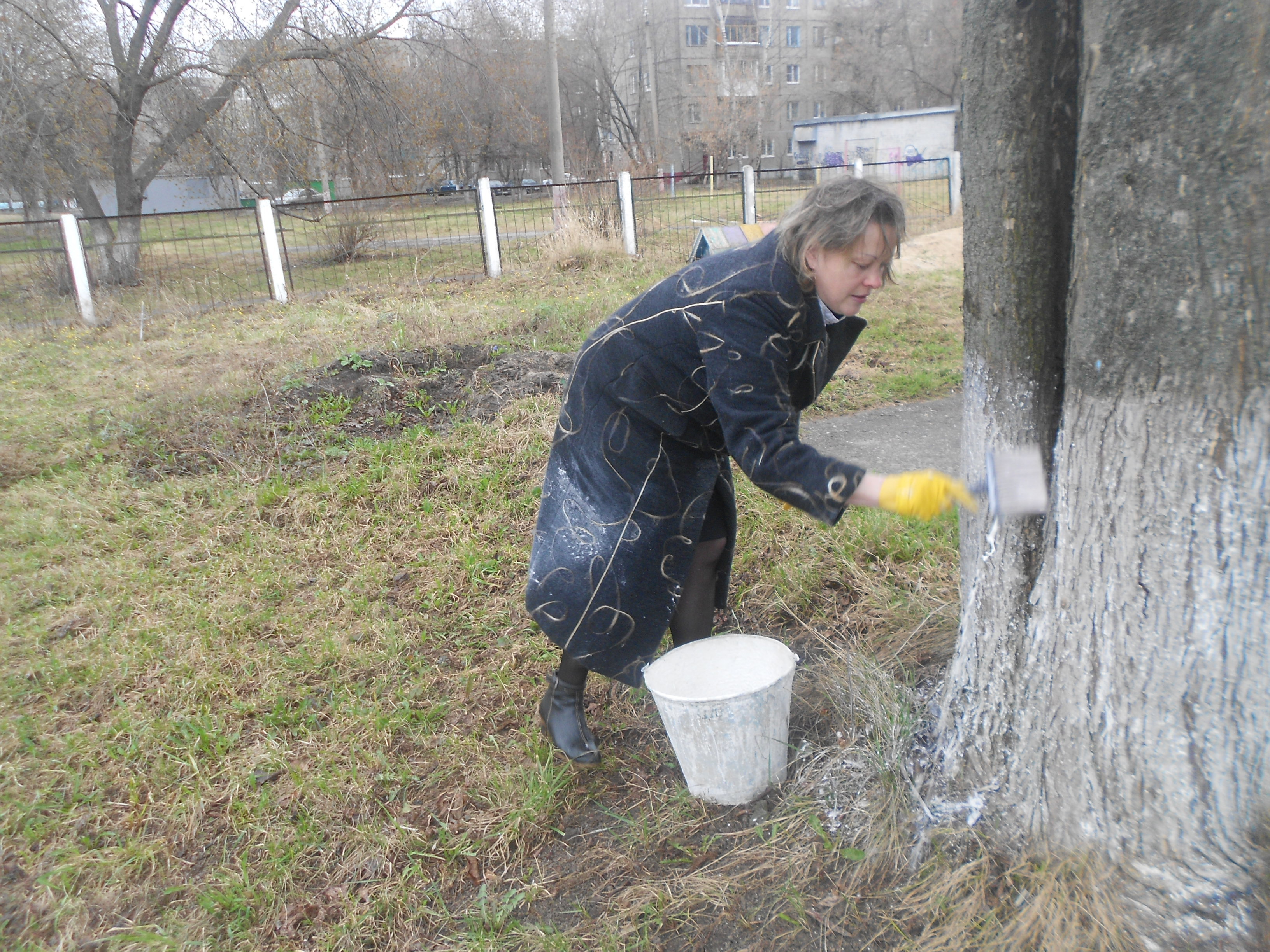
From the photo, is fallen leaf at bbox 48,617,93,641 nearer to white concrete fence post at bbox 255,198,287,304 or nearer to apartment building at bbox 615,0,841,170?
white concrete fence post at bbox 255,198,287,304

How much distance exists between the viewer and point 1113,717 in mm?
1554

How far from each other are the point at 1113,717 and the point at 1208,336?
27.5 inches

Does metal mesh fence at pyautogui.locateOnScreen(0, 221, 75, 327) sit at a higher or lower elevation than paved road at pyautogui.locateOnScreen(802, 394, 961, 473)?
higher

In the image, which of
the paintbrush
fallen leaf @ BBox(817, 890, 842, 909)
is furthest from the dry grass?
the paintbrush

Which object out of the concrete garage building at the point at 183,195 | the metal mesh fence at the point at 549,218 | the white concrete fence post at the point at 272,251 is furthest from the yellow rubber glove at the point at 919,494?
the concrete garage building at the point at 183,195

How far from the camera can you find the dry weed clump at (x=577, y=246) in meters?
10.7

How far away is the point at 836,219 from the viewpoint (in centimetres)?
175

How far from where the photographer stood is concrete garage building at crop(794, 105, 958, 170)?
32406mm

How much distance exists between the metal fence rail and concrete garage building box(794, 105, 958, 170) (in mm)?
19828

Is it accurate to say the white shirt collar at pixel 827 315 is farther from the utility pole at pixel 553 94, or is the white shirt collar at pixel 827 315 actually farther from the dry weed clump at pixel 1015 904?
the utility pole at pixel 553 94

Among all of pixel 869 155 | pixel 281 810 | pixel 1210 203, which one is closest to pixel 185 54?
pixel 281 810

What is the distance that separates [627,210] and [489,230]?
1948 mm

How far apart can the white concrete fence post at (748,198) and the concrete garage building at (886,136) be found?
17.2 metres

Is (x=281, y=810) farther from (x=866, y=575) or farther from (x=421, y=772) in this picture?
(x=866, y=575)
